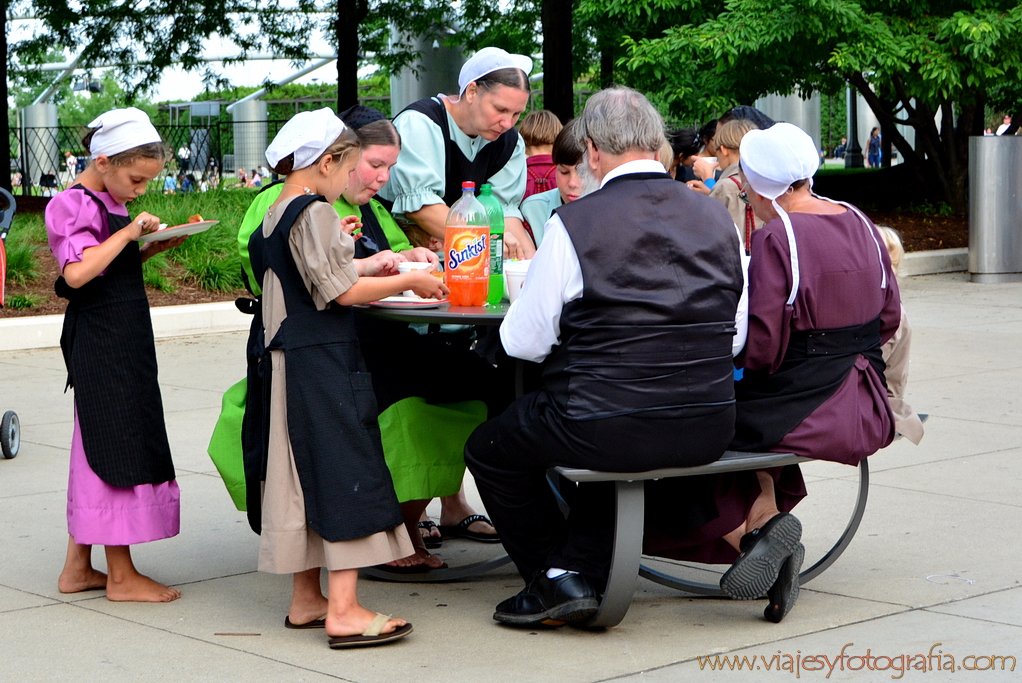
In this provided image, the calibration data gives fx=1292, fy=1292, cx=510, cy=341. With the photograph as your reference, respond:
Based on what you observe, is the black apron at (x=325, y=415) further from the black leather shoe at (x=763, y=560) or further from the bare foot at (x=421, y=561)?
the black leather shoe at (x=763, y=560)

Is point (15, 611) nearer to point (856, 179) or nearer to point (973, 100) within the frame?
point (973, 100)

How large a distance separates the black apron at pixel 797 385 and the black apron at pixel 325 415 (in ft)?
3.66

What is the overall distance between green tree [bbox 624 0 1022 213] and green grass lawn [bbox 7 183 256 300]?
5.54 metres

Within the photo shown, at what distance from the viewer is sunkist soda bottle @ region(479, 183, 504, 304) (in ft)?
14.2

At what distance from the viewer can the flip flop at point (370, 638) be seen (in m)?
3.66

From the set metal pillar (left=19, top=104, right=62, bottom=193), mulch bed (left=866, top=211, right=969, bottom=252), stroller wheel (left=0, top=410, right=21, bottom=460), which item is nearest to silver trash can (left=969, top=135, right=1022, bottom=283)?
mulch bed (left=866, top=211, right=969, bottom=252)

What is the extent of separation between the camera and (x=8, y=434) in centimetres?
619

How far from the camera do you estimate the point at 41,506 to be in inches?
212

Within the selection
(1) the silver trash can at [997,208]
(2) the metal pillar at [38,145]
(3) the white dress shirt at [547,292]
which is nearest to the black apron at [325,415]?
(3) the white dress shirt at [547,292]

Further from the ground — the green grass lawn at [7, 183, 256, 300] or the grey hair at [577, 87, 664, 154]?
the grey hair at [577, 87, 664, 154]

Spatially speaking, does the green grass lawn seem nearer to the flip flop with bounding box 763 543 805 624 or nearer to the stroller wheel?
the stroller wheel

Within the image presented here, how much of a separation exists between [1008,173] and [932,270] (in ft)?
4.81

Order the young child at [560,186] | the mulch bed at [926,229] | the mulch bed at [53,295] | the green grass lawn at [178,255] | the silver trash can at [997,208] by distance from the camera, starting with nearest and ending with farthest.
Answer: the young child at [560,186]
the mulch bed at [53,295]
the green grass lawn at [178,255]
the silver trash can at [997,208]
the mulch bed at [926,229]

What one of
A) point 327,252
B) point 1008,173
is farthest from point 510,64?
point 1008,173
